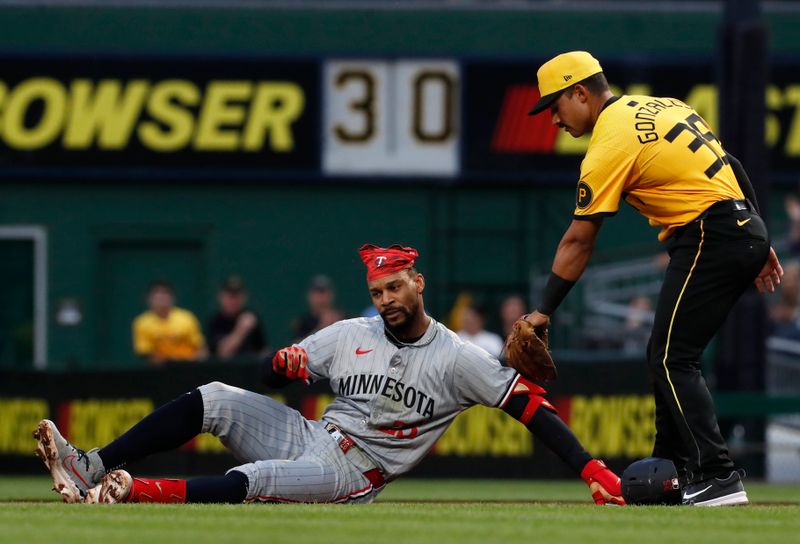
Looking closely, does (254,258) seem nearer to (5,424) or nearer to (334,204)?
(334,204)

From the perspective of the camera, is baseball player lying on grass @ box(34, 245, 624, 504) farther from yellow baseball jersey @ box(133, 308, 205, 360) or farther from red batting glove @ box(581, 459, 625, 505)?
yellow baseball jersey @ box(133, 308, 205, 360)

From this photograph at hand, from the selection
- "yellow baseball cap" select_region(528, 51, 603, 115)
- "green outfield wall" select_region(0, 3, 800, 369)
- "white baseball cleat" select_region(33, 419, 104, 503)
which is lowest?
"white baseball cleat" select_region(33, 419, 104, 503)

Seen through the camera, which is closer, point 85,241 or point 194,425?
point 194,425

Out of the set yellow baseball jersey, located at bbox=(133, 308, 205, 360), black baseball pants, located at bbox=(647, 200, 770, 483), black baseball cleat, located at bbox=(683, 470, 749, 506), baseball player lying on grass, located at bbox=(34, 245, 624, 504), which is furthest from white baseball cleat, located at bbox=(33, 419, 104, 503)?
yellow baseball jersey, located at bbox=(133, 308, 205, 360)

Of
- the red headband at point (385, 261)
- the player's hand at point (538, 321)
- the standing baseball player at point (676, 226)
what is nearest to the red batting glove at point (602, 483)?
the standing baseball player at point (676, 226)

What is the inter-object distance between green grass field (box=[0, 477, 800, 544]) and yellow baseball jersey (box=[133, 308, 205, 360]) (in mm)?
8102

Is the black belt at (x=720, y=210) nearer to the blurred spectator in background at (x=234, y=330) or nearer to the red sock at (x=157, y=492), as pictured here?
the red sock at (x=157, y=492)

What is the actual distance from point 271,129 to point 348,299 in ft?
7.51

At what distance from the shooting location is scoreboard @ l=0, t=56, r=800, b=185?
19141 millimetres

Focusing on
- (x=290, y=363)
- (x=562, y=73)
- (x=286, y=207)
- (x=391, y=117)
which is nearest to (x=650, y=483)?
(x=290, y=363)

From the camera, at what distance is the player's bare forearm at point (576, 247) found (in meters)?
7.52

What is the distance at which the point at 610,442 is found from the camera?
544 inches

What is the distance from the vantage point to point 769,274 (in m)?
8.16

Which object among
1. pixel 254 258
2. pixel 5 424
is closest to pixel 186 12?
pixel 254 258
